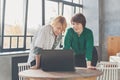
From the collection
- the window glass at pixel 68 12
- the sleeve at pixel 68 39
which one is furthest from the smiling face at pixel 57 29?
the window glass at pixel 68 12

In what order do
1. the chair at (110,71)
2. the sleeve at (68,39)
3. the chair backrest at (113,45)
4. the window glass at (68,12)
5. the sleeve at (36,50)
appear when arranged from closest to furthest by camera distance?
the sleeve at (36,50)
the sleeve at (68,39)
the chair at (110,71)
the window glass at (68,12)
the chair backrest at (113,45)

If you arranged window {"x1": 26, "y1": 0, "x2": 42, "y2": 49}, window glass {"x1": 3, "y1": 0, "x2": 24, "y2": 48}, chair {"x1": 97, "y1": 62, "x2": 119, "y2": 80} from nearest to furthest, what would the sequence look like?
chair {"x1": 97, "y1": 62, "x2": 119, "y2": 80}
window glass {"x1": 3, "y1": 0, "x2": 24, "y2": 48}
window {"x1": 26, "y1": 0, "x2": 42, "y2": 49}

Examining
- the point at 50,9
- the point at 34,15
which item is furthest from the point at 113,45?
the point at 34,15

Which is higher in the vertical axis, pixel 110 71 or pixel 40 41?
pixel 40 41

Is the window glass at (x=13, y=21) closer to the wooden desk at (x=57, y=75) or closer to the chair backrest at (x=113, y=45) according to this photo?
the wooden desk at (x=57, y=75)

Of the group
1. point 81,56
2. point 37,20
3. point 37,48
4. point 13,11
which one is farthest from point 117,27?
point 37,48

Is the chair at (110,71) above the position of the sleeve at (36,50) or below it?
below

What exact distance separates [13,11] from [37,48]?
6.54ft

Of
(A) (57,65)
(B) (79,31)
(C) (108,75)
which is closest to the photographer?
(A) (57,65)

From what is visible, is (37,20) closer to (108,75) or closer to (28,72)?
(108,75)

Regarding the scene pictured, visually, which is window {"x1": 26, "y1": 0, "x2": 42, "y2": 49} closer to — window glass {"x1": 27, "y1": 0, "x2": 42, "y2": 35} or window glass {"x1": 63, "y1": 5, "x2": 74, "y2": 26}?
window glass {"x1": 27, "y1": 0, "x2": 42, "y2": 35}

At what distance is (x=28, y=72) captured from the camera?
2.47 meters

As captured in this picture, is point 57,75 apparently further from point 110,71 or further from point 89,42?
point 110,71

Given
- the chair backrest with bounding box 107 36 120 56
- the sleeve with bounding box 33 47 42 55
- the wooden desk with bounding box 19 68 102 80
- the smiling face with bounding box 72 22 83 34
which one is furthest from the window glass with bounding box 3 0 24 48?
the chair backrest with bounding box 107 36 120 56
